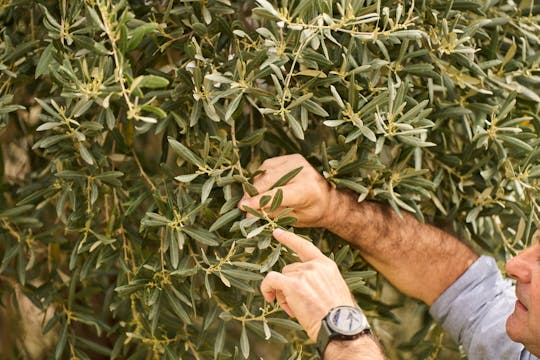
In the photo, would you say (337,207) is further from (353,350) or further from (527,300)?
(527,300)

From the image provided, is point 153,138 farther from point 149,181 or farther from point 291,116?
point 291,116

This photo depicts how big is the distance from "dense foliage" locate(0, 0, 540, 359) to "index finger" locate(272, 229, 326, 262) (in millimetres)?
27

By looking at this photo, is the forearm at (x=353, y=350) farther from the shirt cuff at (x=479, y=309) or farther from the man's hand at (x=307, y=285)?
the shirt cuff at (x=479, y=309)

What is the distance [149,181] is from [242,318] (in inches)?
14.5

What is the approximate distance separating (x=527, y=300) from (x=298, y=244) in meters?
0.60

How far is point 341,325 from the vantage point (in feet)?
5.98

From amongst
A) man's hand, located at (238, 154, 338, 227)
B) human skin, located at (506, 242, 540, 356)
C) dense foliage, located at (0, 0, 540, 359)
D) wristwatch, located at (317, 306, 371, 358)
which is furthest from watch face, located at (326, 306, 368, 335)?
human skin, located at (506, 242, 540, 356)

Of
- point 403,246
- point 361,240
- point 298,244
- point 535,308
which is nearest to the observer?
point 298,244

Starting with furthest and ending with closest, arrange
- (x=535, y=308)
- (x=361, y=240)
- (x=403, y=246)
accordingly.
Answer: (x=403, y=246) → (x=361, y=240) → (x=535, y=308)

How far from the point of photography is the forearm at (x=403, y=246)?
2051mm

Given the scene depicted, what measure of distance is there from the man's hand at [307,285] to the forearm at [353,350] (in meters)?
0.05

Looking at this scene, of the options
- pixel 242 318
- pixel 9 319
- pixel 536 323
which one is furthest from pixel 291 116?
pixel 9 319

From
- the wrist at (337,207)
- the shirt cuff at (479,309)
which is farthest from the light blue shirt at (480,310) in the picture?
the wrist at (337,207)

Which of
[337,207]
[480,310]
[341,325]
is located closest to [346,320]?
[341,325]
